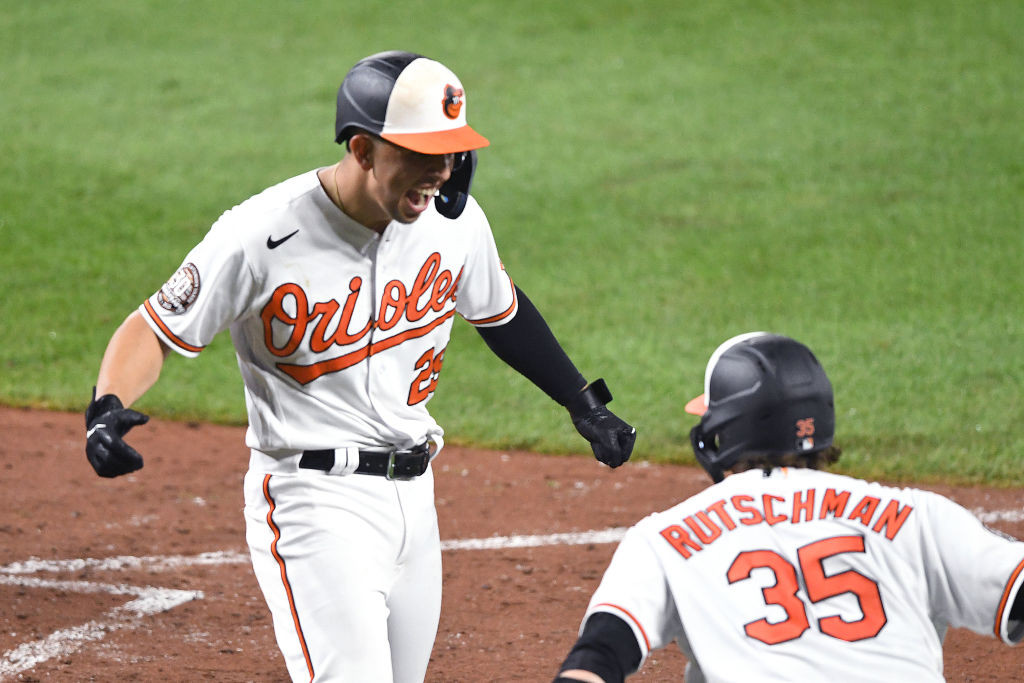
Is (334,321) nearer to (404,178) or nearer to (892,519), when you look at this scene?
(404,178)

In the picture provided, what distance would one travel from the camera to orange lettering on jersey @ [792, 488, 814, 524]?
2346 mm

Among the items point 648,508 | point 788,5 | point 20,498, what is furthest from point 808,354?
point 788,5

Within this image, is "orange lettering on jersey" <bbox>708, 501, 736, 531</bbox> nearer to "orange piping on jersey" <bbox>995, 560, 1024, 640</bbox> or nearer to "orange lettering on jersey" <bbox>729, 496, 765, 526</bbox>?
"orange lettering on jersey" <bbox>729, 496, 765, 526</bbox>

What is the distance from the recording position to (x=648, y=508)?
20.3 feet

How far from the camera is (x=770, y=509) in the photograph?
93.3 inches

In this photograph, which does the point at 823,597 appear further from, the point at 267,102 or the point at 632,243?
the point at 267,102

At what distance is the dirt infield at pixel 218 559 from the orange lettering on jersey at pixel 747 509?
86.5 inches

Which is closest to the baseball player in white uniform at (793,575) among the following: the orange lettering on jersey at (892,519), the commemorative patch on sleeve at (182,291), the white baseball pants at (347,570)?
the orange lettering on jersey at (892,519)

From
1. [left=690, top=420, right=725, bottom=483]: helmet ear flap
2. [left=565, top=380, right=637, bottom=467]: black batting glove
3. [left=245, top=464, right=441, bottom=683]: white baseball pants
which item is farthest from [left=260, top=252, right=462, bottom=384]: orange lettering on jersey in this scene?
[left=690, top=420, right=725, bottom=483]: helmet ear flap

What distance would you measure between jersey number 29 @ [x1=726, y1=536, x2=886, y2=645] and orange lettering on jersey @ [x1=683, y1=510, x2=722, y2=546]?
0.22ft

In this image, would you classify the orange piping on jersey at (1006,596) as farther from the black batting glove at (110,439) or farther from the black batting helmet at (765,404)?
the black batting glove at (110,439)

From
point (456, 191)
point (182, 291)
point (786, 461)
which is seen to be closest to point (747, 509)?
point (786, 461)

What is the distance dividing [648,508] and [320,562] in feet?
11.2

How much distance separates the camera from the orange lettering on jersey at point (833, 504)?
2.34 metres
